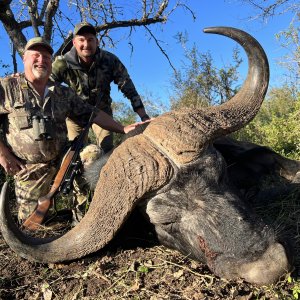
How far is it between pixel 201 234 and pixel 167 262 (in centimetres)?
46

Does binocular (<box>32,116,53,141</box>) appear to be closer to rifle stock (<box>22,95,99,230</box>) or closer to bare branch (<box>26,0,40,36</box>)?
rifle stock (<box>22,95,99,230</box>)

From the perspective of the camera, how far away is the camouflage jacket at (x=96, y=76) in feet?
18.3

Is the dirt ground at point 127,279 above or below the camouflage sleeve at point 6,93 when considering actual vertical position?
below

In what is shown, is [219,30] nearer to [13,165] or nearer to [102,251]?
[102,251]

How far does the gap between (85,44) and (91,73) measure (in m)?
0.43

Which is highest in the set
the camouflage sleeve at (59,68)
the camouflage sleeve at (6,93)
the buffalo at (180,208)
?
the camouflage sleeve at (59,68)

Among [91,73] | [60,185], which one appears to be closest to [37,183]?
[60,185]

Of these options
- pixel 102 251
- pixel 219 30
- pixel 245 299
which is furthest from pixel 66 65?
pixel 245 299

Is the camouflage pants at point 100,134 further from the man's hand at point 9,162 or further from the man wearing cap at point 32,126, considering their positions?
the man's hand at point 9,162

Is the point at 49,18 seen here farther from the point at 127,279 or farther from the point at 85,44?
the point at 127,279

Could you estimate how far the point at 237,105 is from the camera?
3.54 meters

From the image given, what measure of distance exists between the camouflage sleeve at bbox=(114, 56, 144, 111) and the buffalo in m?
2.73

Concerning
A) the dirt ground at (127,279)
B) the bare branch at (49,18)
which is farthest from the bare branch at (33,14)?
the dirt ground at (127,279)

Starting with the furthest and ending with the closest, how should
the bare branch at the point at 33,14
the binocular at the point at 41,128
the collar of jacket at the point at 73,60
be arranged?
the bare branch at the point at 33,14 < the collar of jacket at the point at 73,60 < the binocular at the point at 41,128
